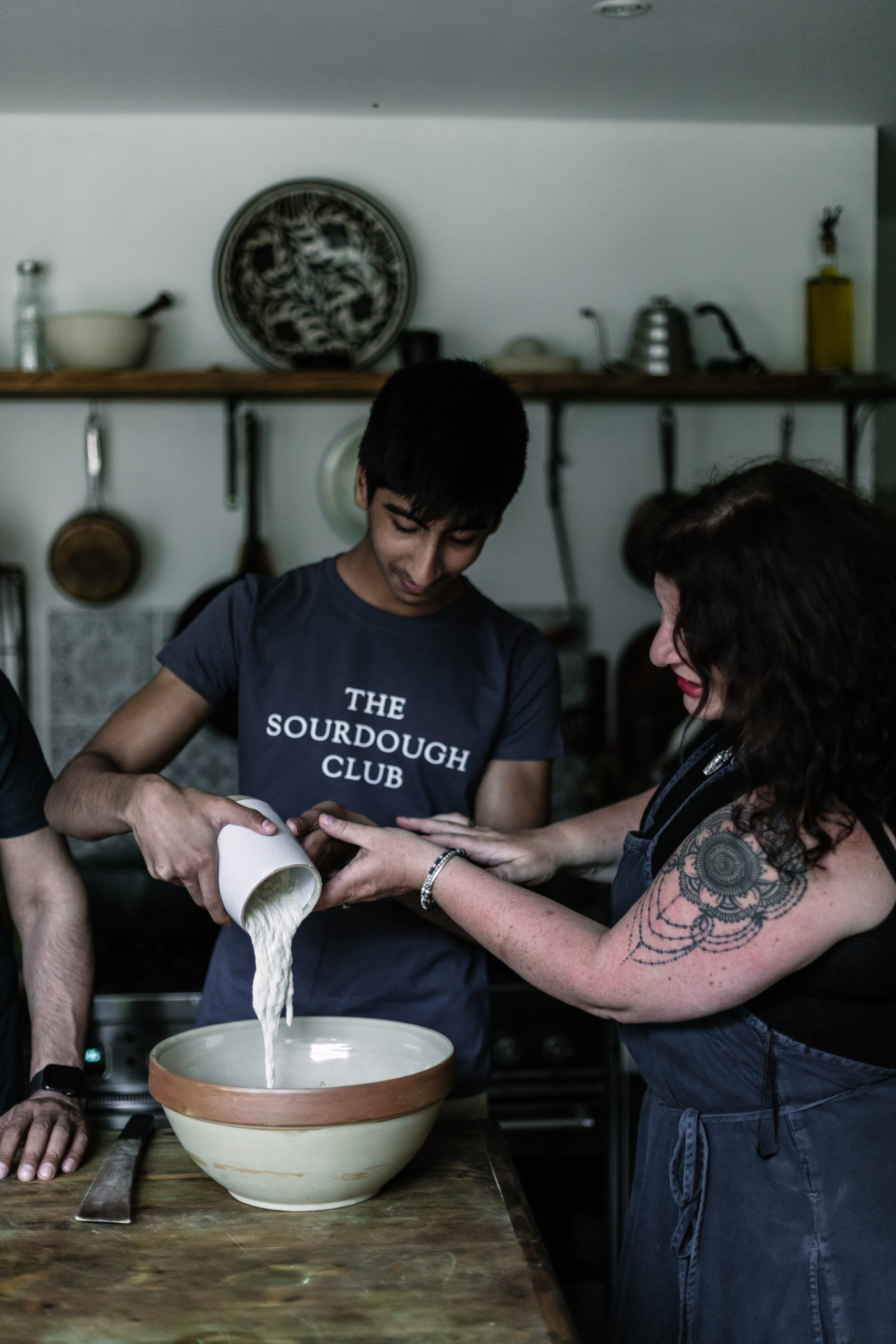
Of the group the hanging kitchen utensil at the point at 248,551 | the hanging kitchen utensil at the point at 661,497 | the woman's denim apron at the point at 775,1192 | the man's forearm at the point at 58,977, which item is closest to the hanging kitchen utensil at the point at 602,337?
the hanging kitchen utensil at the point at 661,497

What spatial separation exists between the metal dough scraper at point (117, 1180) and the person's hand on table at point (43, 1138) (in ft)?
0.12

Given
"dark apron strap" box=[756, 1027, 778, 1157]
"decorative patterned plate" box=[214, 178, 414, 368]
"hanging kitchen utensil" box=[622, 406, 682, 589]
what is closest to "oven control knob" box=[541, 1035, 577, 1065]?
"hanging kitchen utensil" box=[622, 406, 682, 589]

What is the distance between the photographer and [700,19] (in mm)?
2311

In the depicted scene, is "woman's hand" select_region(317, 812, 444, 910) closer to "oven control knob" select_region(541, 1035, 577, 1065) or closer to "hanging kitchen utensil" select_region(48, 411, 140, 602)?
"oven control knob" select_region(541, 1035, 577, 1065)

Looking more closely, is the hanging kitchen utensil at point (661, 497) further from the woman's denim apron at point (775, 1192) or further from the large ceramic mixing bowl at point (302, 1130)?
the large ceramic mixing bowl at point (302, 1130)

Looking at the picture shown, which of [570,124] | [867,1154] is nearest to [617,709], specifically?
[570,124]

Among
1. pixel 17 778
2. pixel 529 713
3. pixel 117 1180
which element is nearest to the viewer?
pixel 117 1180

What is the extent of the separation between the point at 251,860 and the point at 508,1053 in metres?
1.40

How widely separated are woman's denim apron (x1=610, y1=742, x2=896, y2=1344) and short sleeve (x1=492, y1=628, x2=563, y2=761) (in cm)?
48

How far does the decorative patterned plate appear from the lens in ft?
9.20

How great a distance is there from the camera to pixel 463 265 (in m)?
2.90

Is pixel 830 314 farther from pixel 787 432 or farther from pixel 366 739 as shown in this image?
pixel 366 739

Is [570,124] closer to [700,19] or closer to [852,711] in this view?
[700,19]

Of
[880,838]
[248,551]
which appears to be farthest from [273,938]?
[248,551]
